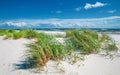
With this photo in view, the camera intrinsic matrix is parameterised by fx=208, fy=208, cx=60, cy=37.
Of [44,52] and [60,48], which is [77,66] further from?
[44,52]

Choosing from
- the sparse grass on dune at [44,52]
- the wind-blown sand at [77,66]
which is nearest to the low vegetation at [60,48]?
the sparse grass on dune at [44,52]

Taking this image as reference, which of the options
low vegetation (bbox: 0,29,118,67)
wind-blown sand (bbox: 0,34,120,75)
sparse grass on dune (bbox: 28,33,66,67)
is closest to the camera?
wind-blown sand (bbox: 0,34,120,75)

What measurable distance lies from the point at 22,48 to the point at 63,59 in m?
1.66

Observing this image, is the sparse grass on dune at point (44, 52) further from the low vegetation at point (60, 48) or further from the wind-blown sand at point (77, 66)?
the wind-blown sand at point (77, 66)

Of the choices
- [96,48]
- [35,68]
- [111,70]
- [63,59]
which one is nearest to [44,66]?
[35,68]

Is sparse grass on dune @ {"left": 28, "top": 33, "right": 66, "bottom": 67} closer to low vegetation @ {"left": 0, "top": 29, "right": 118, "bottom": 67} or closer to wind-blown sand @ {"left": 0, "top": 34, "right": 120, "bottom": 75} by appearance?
low vegetation @ {"left": 0, "top": 29, "right": 118, "bottom": 67}

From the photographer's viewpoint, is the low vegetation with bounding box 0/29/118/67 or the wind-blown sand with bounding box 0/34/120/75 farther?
the low vegetation with bounding box 0/29/118/67

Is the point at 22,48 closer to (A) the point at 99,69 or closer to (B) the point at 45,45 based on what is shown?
(B) the point at 45,45

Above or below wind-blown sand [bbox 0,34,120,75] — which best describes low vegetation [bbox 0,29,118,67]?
above

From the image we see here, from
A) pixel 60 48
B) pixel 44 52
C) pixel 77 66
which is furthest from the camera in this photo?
pixel 60 48

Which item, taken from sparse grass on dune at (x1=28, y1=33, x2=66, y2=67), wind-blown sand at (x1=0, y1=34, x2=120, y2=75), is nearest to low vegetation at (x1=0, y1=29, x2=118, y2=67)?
sparse grass on dune at (x1=28, y1=33, x2=66, y2=67)

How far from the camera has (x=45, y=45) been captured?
450 centimetres

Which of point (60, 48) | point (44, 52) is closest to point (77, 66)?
point (60, 48)

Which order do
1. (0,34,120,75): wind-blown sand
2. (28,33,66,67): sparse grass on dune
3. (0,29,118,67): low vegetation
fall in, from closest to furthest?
(0,34,120,75): wind-blown sand → (28,33,66,67): sparse grass on dune → (0,29,118,67): low vegetation
